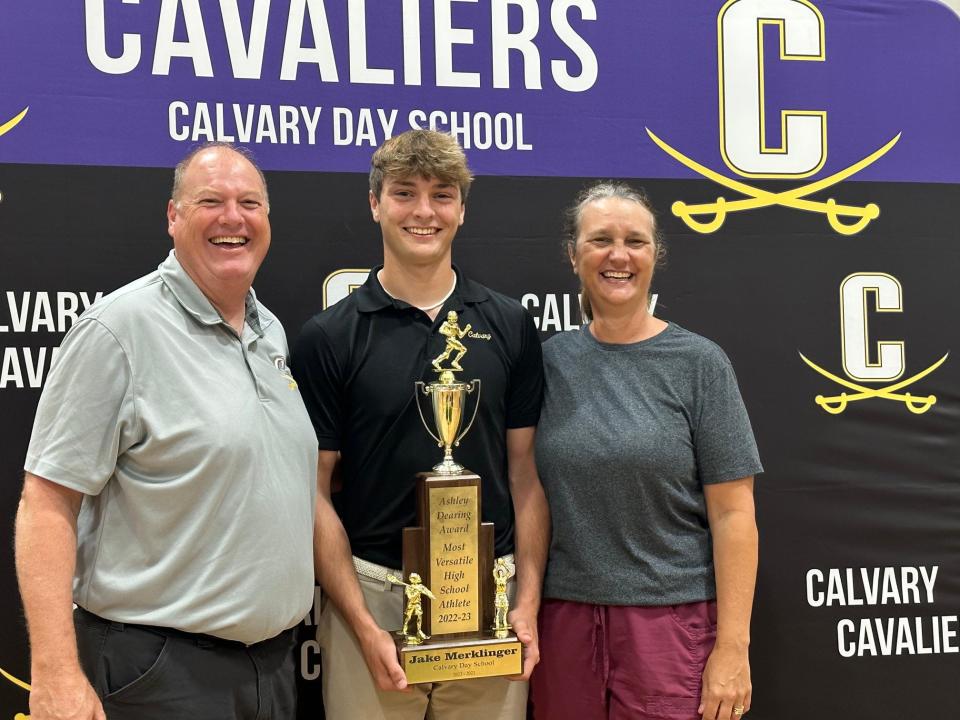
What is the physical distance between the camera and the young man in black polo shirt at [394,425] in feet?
6.68

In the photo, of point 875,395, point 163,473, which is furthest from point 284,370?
point 875,395

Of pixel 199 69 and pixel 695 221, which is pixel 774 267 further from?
pixel 199 69

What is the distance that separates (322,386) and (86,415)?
21.9 inches

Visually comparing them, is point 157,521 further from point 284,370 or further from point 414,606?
point 414,606

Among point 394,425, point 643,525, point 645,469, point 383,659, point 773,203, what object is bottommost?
point 383,659

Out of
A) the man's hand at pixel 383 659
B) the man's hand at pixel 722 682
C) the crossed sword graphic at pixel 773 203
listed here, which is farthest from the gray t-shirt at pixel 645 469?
the crossed sword graphic at pixel 773 203

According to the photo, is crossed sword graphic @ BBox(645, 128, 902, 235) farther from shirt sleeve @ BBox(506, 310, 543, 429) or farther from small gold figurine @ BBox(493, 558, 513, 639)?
small gold figurine @ BBox(493, 558, 513, 639)

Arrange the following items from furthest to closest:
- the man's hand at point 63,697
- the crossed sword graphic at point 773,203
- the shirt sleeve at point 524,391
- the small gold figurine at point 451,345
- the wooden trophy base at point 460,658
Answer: the crossed sword graphic at point 773,203 → the shirt sleeve at point 524,391 → the small gold figurine at point 451,345 → the wooden trophy base at point 460,658 → the man's hand at point 63,697

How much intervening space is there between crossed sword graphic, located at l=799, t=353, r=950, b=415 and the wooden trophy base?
1.40 m

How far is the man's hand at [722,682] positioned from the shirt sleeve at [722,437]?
390 millimetres

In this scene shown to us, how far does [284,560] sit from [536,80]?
1631 mm

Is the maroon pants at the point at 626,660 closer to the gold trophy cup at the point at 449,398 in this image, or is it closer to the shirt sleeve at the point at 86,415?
the gold trophy cup at the point at 449,398

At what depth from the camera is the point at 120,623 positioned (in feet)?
5.52

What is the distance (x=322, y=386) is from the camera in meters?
2.04
